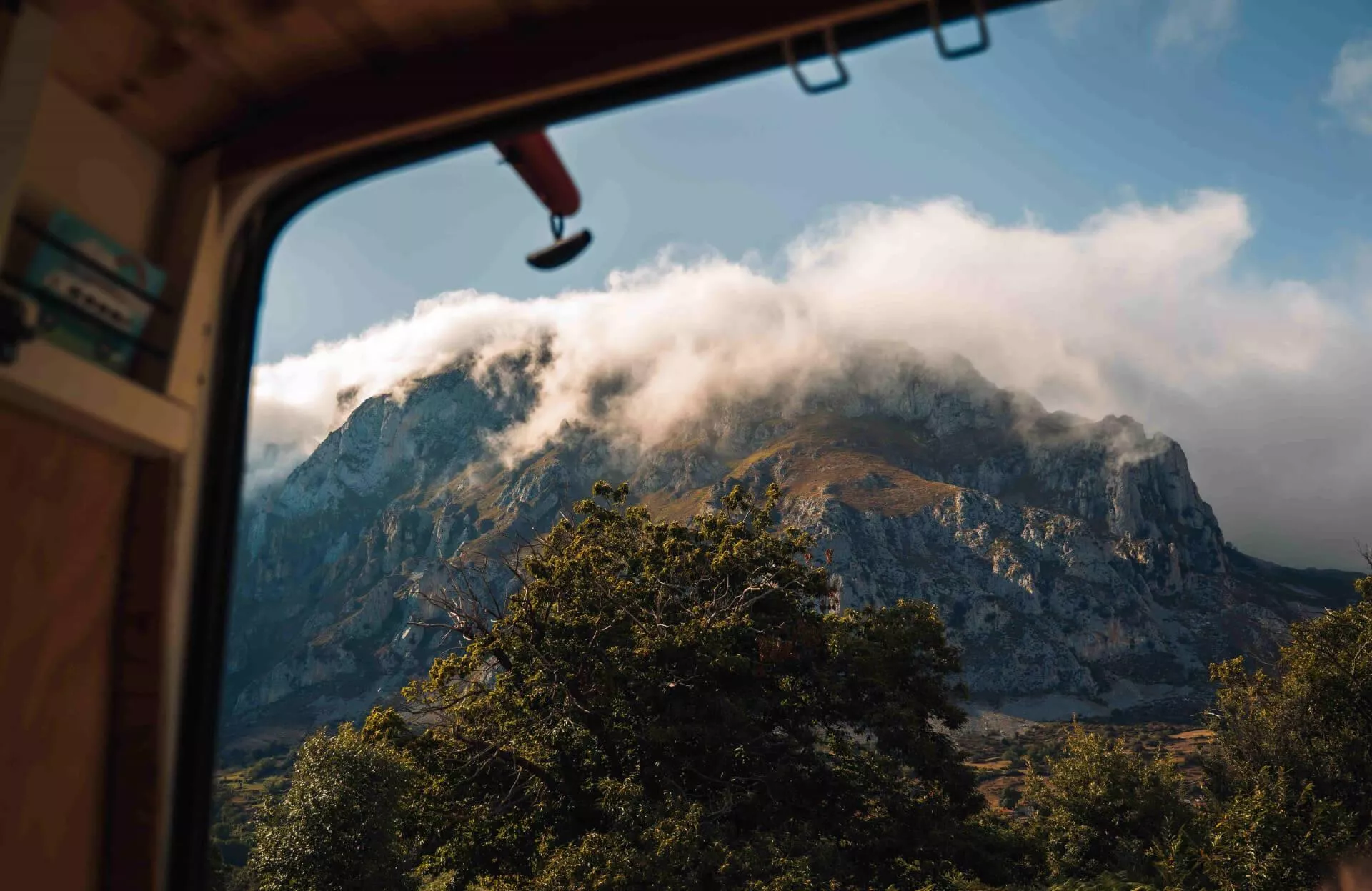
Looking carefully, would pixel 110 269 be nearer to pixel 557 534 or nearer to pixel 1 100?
pixel 1 100

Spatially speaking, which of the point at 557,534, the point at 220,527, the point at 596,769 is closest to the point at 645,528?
the point at 557,534

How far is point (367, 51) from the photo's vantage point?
2639 millimetres

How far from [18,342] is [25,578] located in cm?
73

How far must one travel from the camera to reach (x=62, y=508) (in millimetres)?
2482

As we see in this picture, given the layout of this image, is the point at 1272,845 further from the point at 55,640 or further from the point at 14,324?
the point at 14,324

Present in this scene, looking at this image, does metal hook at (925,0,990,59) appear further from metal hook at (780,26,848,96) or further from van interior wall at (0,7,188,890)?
van interior wall at (0,7,188,890)

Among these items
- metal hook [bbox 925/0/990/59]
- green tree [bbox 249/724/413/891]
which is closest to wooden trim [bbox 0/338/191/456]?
metal hook [bbox 925/0/990/59]

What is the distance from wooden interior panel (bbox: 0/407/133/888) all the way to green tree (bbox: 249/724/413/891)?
1869 cm

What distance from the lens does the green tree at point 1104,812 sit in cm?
2930

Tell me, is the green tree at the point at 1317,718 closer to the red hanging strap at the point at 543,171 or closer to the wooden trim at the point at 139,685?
the red hanging strap at the point at 543,171

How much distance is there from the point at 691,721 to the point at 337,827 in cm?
873

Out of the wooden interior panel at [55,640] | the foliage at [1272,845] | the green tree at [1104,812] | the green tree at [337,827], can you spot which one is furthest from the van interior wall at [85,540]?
the green tree at [1104,812]

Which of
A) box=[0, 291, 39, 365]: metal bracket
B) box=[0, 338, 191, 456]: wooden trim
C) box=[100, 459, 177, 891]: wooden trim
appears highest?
box=[0, 291, 39, 365]: metal bracket

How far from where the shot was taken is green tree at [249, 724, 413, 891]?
1808 cm
